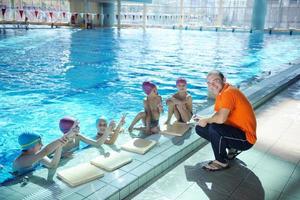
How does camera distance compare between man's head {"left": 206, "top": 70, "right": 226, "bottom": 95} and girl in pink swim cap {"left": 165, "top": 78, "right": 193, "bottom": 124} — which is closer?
man's head {"left": 206, "top": 70, "right": 226, "bottom": 95}

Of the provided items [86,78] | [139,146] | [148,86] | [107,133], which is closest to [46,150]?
[107,133]

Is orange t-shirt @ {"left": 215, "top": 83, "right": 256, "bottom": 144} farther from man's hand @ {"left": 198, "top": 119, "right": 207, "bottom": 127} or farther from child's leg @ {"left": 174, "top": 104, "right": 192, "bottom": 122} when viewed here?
child's leg @ {"left": 174, "top": 104, "right": 192, "bottom": 122}

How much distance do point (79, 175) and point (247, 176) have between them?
1513 millimetres

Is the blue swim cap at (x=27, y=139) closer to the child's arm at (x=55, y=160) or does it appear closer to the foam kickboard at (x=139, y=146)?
the child's arm at (x=55, y=160)

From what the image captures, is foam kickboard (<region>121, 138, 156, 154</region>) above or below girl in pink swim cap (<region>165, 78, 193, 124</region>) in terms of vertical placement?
below

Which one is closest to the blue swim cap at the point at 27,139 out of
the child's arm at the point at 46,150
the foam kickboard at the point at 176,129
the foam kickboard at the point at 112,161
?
the child's arm at the point at 46,150

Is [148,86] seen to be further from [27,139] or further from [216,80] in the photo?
[27,139]

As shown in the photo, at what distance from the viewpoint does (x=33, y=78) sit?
824cm

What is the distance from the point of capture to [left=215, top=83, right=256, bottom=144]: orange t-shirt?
8.81ft

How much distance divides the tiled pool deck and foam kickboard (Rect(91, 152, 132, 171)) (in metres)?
0.05

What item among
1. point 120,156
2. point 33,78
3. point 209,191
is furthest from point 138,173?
point 33,78

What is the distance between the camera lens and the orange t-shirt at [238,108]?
8.81ft

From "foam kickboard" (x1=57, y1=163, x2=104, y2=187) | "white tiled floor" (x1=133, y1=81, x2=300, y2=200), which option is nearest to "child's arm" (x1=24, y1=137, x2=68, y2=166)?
"foam kickboard" (x1=57, y1=163, x2=104, y2=187)

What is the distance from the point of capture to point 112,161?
2.82 m
